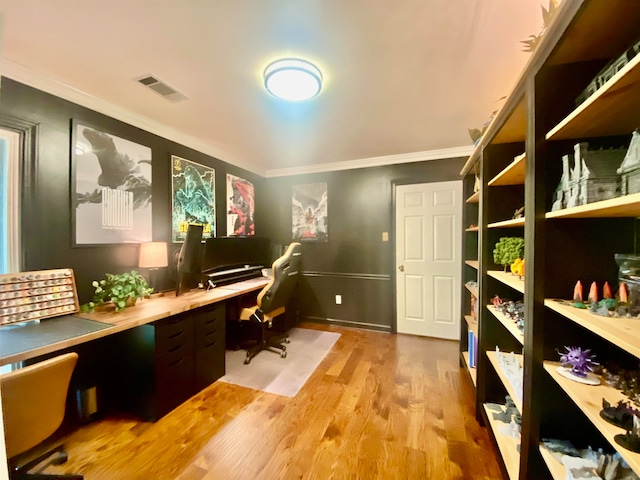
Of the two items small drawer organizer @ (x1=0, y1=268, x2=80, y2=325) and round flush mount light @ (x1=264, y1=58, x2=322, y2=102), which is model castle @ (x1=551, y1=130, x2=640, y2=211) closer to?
round flush mount light @ (x1=264, y1=58, x2=322, y2=102)

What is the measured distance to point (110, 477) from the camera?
1373 millimetres

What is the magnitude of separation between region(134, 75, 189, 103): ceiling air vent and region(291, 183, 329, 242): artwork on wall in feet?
7.11

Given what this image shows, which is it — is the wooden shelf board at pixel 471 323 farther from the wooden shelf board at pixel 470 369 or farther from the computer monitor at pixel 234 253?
the computer monitor at pixel 234 253

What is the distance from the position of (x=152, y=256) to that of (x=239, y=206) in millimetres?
1542

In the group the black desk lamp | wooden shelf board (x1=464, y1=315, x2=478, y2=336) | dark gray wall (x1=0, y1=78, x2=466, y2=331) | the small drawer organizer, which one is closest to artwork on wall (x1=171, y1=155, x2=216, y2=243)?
dark gray wall (x1=0, y1=78, x2=466, y2=331)

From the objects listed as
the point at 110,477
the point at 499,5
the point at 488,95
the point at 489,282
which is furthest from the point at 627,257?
the point at 110,477

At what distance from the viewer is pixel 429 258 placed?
10.9 feet

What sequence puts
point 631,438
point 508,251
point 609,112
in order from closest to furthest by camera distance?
1. point 631,438
2. point 609,112
3. point 508,251

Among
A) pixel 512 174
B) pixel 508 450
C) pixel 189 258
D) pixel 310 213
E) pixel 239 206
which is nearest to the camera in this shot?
pixel 508 450

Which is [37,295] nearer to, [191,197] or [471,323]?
[191,197]

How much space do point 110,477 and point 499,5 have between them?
121 inches

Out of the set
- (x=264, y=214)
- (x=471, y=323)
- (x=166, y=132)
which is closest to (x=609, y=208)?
(x=471, y=323)

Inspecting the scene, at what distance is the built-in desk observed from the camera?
60.2 inches

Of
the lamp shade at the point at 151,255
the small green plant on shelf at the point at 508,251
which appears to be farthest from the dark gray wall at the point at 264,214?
the small green plant on shelf at the point at 508,251
